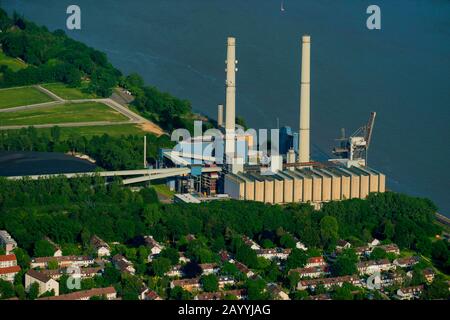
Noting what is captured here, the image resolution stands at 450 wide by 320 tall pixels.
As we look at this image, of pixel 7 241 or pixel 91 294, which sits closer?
pixel 91 294

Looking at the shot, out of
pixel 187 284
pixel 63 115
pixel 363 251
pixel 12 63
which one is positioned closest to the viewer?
pixel 187 284

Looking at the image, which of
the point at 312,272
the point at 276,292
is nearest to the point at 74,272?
the point at 276,292

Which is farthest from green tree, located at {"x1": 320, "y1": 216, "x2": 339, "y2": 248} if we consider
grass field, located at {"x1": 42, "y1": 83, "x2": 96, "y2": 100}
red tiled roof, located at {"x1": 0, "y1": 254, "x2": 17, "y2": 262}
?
grass field, located at {"x1": 42, "y1": 83, "x2": 96, "y2": 100}

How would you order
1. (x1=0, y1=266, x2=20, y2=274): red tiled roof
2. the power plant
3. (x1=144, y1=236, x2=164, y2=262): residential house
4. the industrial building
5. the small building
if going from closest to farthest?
(x1=0, y1=266, x2=20, y2=274): red tiled roof → (x1=144, y1=236, x2=164, y2=262): residential house → the small building → the industrial building → the power plant

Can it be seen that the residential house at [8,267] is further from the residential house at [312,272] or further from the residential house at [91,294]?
the residential house at [312,272]

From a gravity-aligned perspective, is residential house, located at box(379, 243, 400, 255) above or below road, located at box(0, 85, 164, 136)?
below

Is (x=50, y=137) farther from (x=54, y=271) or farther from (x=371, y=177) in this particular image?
(x=54, y=271)

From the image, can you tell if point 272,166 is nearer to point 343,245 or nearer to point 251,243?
point 343,245

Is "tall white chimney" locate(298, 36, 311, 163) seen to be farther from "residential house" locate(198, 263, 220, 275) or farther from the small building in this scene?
"residential house" locate(198, 263, 220, 275)
